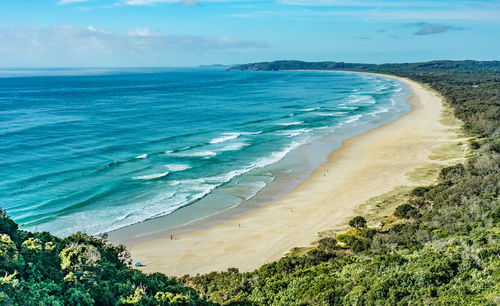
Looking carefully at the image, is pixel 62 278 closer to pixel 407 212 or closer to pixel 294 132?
pixel 407 212

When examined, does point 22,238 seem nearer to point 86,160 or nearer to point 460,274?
point 460,274

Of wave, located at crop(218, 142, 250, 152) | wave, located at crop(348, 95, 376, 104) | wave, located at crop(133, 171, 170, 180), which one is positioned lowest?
wave, located at crop(133, 171, 170, 180)

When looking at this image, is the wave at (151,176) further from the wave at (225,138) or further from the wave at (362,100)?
the wave at (362,100)

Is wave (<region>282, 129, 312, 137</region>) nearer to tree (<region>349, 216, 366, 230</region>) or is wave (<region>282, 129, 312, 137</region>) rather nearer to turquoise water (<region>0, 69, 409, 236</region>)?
turquoise water (<region>0, 69, 409, 236</region>)

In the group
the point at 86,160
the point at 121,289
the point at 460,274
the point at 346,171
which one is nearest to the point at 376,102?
the point at 346,171

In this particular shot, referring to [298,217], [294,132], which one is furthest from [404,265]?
[294,132]

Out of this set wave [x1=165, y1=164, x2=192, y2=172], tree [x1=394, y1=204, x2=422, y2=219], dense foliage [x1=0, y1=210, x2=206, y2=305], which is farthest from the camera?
wave [x1=165, y1=164, x2=192, y2=172]

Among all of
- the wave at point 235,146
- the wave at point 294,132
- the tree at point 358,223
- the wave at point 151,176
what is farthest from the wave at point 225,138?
the tree at point 358,223

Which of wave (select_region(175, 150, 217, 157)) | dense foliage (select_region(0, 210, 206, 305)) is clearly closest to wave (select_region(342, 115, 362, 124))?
wave (select_region(175, 150, 217, 157))
